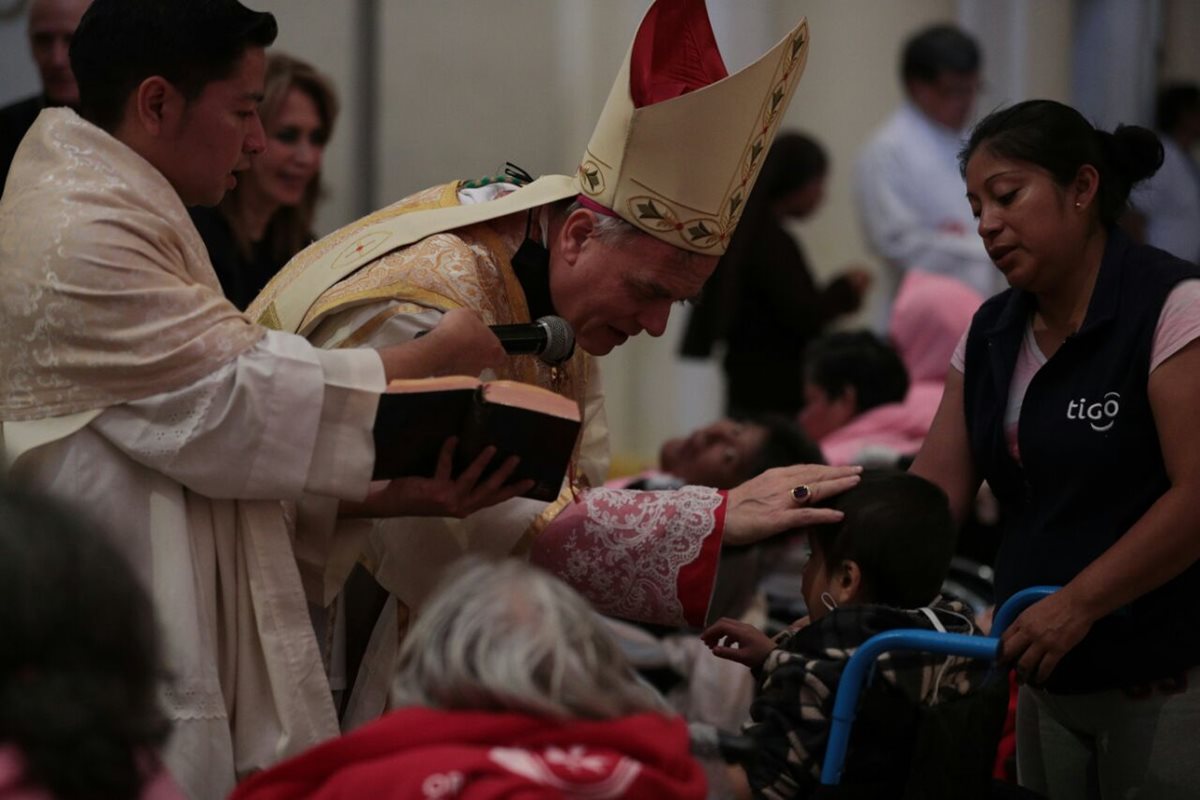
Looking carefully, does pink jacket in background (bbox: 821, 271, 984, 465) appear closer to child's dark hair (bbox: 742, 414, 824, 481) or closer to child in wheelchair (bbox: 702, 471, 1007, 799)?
child's dark hair (bbox: 742, 414, 824, 481)

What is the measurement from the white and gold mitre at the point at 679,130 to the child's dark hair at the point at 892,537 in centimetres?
54

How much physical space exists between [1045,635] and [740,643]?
0.49m

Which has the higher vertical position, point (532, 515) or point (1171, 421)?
point (1171, 421)

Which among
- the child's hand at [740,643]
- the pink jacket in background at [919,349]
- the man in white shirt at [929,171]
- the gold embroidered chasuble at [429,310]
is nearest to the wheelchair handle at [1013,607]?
the child's hand at [740,643]

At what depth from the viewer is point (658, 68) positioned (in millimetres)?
3330

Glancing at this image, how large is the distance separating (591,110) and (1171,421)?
548cm

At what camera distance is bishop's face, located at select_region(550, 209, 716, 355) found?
327cm

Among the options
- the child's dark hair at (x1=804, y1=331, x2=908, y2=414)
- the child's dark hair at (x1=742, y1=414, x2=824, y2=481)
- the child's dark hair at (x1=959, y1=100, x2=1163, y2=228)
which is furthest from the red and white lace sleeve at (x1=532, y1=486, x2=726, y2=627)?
the child's dark hair at (x1=804, y1=331, x2=908, y2=414)

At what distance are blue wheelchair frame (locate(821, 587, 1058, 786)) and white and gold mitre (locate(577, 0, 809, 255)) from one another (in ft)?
2.80

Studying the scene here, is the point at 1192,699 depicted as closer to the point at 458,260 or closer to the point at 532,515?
the point at 532,515

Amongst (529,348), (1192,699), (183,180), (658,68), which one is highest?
(658,68)

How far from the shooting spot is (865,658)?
2789 millimetres

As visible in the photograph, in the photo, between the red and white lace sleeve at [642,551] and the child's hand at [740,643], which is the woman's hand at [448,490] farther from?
the child's hand at [740,643]

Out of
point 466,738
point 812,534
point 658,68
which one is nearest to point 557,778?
point 466,738
